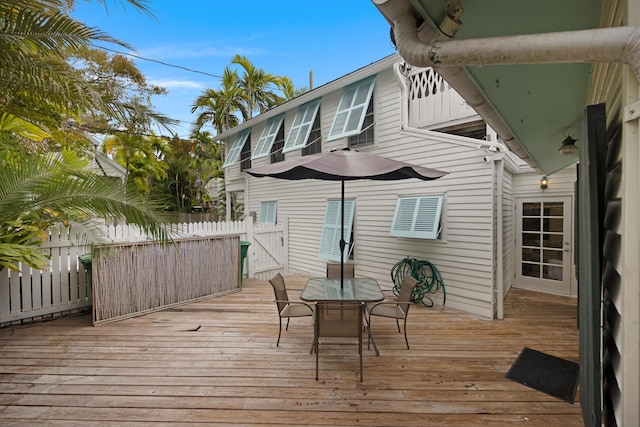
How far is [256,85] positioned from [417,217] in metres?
13.9

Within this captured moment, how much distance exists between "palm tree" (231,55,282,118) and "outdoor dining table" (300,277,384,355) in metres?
14.8

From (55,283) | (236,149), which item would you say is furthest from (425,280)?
(236,149)

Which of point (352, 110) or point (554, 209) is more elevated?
point (352, 110)

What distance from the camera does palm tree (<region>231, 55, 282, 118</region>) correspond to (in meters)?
16.1

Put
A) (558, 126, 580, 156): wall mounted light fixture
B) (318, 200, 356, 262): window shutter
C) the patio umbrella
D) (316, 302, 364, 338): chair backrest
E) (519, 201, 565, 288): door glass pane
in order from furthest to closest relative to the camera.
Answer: (318, 200, 356, 262): window shutter, (519, 201, 565, 288): door glass pane, (558, 126, 580, 156): wall mounted light fixture, the patio umbrella, (316, 302, 364, 338): chair backrest

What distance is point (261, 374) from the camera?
3172 millimetres

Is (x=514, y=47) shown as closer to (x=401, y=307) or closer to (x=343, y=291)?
(x=343, y=291)

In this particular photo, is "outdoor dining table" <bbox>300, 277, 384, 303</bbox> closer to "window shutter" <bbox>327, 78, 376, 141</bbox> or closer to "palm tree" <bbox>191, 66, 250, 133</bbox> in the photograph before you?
"window shutter" <bbox>327, 78, 376, 141</bbox>

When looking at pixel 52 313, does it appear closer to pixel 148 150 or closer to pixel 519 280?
pixel 519 280

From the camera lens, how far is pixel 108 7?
3.42 meters

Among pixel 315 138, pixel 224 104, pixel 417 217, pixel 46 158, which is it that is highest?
pixel 224 104

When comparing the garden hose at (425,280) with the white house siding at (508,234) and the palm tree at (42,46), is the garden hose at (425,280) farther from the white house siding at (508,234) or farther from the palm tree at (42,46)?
the palm tree at (42,46)

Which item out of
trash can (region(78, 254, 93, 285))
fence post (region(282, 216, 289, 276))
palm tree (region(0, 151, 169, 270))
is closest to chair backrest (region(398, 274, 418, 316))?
palm tree (region(0, 151, 169, 270))

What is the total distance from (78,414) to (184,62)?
46.3 feet
